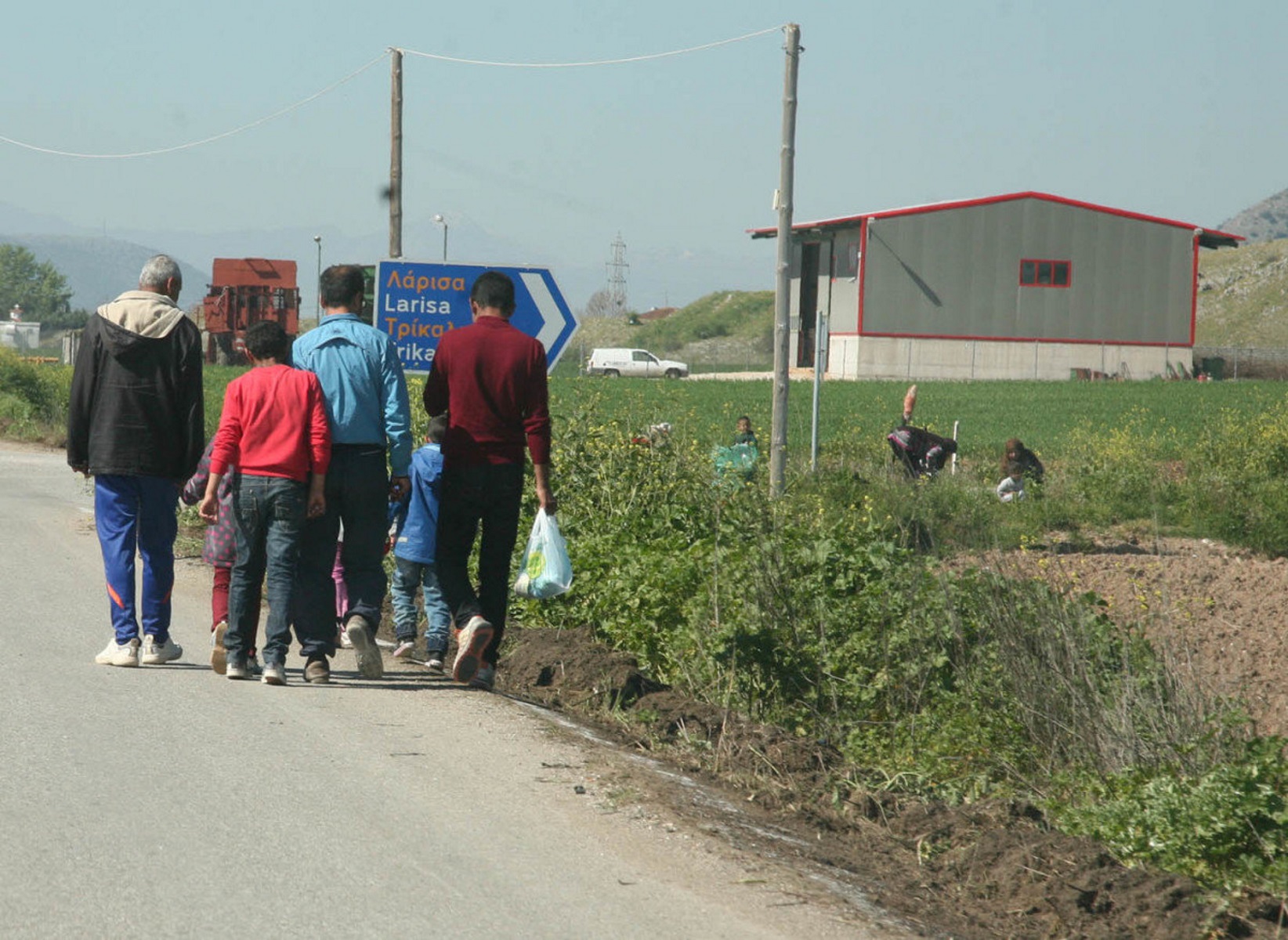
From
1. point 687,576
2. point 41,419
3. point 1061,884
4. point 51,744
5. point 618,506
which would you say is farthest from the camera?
point 41,419

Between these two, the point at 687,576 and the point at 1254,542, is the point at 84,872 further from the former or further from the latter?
the point at 1254,542

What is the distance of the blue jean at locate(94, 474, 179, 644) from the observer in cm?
748

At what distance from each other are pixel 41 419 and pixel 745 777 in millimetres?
26836

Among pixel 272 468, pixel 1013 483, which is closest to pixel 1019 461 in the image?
pixel 1013 483

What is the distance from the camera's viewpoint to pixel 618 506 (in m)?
9.91

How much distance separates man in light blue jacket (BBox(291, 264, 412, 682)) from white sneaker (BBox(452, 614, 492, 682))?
1.47 ft

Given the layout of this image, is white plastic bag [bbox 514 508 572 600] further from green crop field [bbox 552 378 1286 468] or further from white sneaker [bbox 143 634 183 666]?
green crop field [bbox 552 378 1286 468]

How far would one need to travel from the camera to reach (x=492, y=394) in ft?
23.7

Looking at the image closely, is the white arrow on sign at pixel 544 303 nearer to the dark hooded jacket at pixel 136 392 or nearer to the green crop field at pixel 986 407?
the dark hooded jacket at pixel 136 392

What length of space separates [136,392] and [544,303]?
4.19m

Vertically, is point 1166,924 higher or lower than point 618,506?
lower

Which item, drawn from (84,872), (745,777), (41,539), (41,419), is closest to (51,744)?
(84,872)

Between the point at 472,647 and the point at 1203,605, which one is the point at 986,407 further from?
the point at 472,647

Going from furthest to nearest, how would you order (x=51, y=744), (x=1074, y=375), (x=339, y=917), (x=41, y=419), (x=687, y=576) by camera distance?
1. (x=1074, y=375)
2. (x=41, y=419)
3. (x=687, y=576)
4. (x=51, y=744)
5. (x=339, y=917)
